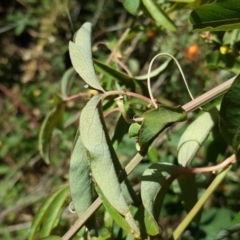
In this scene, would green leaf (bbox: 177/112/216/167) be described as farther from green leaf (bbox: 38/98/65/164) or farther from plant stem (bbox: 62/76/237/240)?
green leaf (bbox: 38/98/65/164)

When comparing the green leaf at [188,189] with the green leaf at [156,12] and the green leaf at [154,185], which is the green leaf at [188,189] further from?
the green leaf at [156,12]

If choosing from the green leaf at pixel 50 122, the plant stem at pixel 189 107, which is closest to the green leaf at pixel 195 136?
the plant stem at pixel 189 107

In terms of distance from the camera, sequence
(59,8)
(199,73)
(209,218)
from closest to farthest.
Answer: (209,218)
(199,73)
(59,8)

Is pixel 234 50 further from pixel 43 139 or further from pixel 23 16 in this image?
pixel 23 16

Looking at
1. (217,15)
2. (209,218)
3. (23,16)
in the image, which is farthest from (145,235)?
(23,16)

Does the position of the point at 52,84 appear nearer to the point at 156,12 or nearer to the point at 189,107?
the point at 156,12

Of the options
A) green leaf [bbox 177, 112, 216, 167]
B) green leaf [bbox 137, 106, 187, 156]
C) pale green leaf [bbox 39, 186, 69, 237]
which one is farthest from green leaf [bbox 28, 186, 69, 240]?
green leaf [bbox 137, 106, 187, 156]

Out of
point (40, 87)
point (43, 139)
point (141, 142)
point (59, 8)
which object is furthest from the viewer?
point (40, 87)
